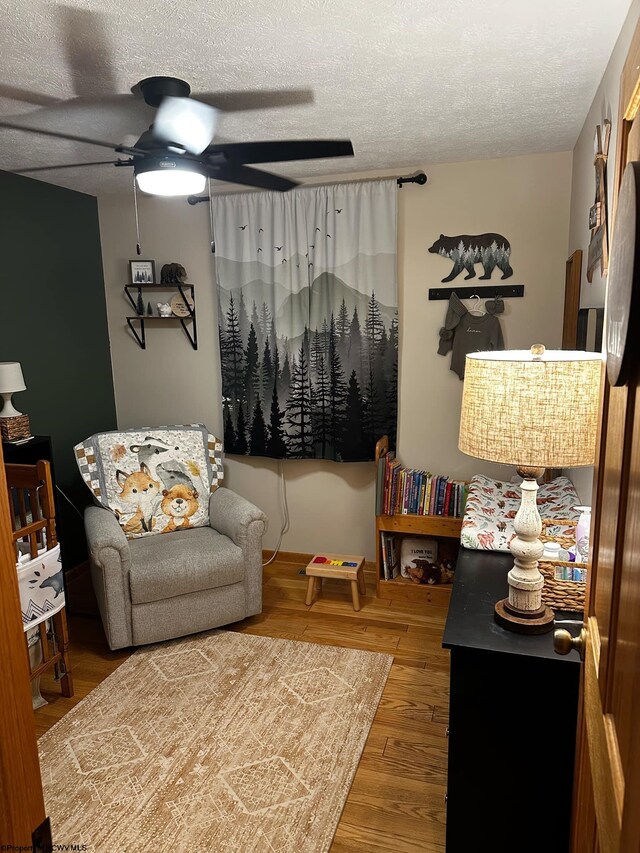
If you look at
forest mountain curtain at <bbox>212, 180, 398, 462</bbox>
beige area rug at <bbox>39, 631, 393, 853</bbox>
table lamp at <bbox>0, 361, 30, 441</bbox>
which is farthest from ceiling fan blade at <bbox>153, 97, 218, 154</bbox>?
beige area rug at <bbox>39, 631, 393, 853</bbox>

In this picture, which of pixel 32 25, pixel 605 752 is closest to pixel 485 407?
pixel 605 752

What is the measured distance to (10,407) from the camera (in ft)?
9.88

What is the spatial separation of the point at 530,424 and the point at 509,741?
2.73 feet

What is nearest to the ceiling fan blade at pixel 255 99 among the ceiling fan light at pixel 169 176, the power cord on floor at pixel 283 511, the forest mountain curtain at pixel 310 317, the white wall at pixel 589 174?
the ceiling fan light at pixel 169 176

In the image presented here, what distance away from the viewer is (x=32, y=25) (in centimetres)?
170

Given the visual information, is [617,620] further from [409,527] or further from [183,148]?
[409,527]

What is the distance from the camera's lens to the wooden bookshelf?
11.0 ft

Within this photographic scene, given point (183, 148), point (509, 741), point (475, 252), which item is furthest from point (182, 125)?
point (509, 741)

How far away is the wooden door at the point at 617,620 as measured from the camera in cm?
66

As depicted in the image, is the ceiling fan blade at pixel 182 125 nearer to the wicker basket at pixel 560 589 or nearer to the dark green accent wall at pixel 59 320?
the dark green accent wall at pixel 59 320

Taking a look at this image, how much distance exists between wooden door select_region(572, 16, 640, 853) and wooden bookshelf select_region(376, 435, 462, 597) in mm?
2251

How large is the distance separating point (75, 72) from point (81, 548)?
286 cm

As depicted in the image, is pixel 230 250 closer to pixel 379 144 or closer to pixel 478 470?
pixel 379 144

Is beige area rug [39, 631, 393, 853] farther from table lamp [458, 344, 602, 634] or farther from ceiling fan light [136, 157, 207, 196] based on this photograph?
ceiling fan light [136, 157, 207, 196]
